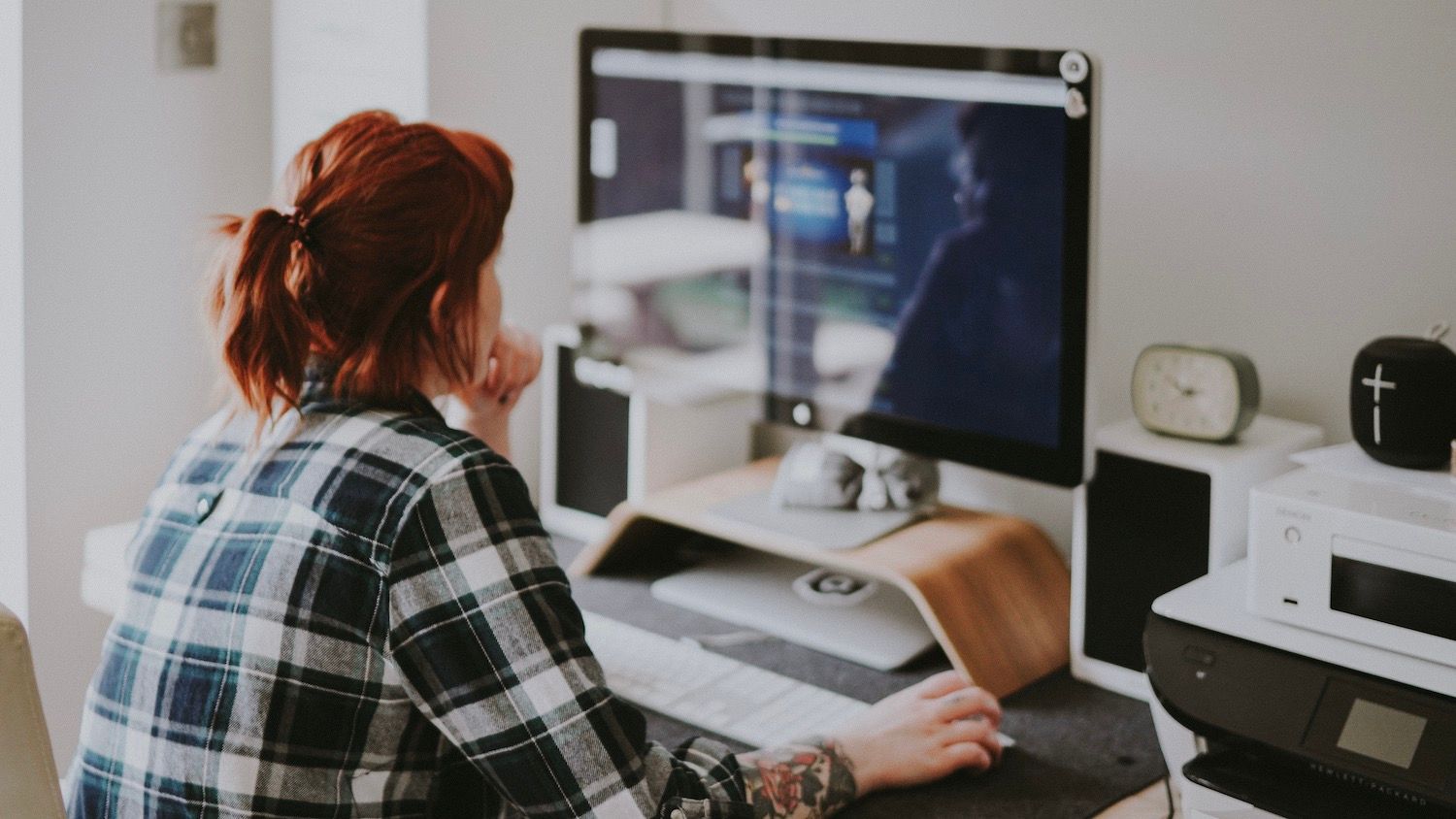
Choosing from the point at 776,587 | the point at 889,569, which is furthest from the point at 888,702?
the point at 776,587

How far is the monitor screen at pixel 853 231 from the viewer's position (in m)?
1.58

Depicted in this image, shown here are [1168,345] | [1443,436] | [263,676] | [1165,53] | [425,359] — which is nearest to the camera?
[263,676]

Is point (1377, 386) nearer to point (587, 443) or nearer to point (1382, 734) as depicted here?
point (1382, 734)

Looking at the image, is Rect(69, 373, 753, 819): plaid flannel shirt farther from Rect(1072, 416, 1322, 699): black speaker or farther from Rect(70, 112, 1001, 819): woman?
Rect(1072, 416, 1322, 699): black speaker

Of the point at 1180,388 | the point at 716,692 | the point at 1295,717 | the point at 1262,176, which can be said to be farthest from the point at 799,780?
the point at 1262,176

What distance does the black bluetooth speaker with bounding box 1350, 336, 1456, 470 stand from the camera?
1420 millimetres

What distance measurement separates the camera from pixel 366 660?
118cm

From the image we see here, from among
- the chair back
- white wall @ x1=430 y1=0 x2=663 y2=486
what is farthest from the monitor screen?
the chair back

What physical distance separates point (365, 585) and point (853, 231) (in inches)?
30.4

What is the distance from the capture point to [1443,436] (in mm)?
1422

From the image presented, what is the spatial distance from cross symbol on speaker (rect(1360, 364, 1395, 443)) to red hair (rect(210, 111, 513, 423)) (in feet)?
2.63

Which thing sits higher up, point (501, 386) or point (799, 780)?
point (501, 386)

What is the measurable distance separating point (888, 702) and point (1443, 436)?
0.55 m

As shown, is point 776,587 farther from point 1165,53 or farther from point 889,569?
point 1165,53
